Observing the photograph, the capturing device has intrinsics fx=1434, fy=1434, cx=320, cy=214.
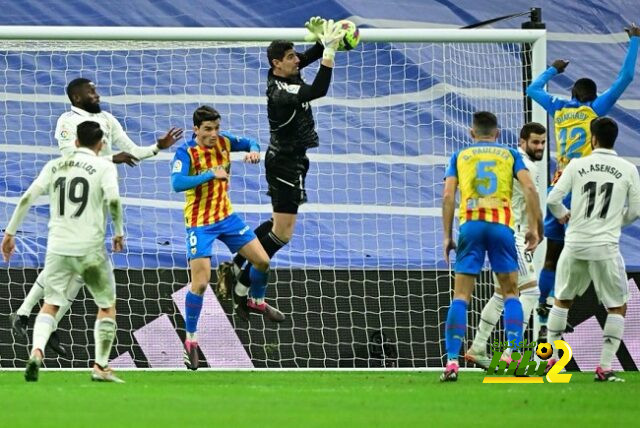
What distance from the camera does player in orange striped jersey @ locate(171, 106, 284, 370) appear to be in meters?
11.6

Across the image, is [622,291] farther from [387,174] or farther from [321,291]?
[387,174]

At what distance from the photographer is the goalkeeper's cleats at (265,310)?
12.1 meters

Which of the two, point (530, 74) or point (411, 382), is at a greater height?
point (530, 74)

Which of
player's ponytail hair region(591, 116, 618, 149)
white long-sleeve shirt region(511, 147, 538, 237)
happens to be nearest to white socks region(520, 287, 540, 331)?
white long-sleeve shirt region(511, 147, 538, 237)

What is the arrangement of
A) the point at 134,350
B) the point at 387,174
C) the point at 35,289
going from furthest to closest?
the point at 387,174
the point at 134,350
the point at 35,289

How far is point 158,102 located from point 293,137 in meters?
3.05

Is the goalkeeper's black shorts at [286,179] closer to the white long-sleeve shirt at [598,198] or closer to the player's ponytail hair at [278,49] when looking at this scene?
the player's ponytail hair at [278,49]

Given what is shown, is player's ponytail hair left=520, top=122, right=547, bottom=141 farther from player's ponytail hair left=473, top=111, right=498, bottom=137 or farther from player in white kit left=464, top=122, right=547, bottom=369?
player's ponytail hair left=473, top=111, right=498, bottom=137

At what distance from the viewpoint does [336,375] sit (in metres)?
11.8

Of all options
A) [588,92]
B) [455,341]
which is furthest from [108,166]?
[588,92]

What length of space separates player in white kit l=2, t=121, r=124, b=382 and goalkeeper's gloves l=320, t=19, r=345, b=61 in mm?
2233

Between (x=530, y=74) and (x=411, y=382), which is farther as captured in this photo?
(x=530, y=74)

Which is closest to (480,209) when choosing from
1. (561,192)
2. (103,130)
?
(561,192)

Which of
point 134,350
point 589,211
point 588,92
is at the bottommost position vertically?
point 134,350
